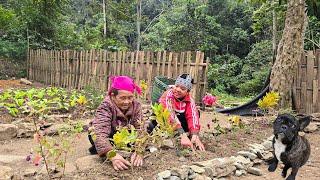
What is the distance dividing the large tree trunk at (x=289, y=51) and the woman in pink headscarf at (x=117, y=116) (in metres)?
4.93

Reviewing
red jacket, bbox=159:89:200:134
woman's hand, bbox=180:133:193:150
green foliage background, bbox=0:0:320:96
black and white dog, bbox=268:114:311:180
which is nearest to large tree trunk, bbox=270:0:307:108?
red jacket, bbox=159:89:200:134

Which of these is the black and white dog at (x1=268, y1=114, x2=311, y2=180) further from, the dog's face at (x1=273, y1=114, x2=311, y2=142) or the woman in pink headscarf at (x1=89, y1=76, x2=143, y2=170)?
the woman in pink headscarf at (x1=89, y1=76, x2=143, y2=170)

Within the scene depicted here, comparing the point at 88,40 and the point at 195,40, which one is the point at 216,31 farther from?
the point at 88,40

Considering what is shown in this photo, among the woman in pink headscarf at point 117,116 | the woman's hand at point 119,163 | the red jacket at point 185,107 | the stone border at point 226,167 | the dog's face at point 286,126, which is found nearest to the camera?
the dog's face at point 286,126

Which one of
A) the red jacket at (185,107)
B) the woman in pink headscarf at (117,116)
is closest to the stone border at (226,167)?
the woman in pink headscarf at (117,116)

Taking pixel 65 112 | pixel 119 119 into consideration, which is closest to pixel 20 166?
pixel 119 119

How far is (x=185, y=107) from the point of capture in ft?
16.3

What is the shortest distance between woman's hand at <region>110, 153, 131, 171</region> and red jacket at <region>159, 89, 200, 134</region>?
3.97ft

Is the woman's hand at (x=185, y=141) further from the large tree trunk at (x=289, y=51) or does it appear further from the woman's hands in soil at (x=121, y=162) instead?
the large tree trunk at (x=289, y=51)

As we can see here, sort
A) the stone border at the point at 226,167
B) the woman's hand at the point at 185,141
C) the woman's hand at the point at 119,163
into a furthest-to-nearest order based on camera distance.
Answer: the woman's hand at the point at 185,141
the stone border at the point at 226,167
the woman's hand at the point at 119,163

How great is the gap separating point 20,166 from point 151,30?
25.4 metres

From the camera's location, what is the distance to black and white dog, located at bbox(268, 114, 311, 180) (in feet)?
11.4

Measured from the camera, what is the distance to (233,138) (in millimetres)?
5797

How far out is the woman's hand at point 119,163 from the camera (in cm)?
363
